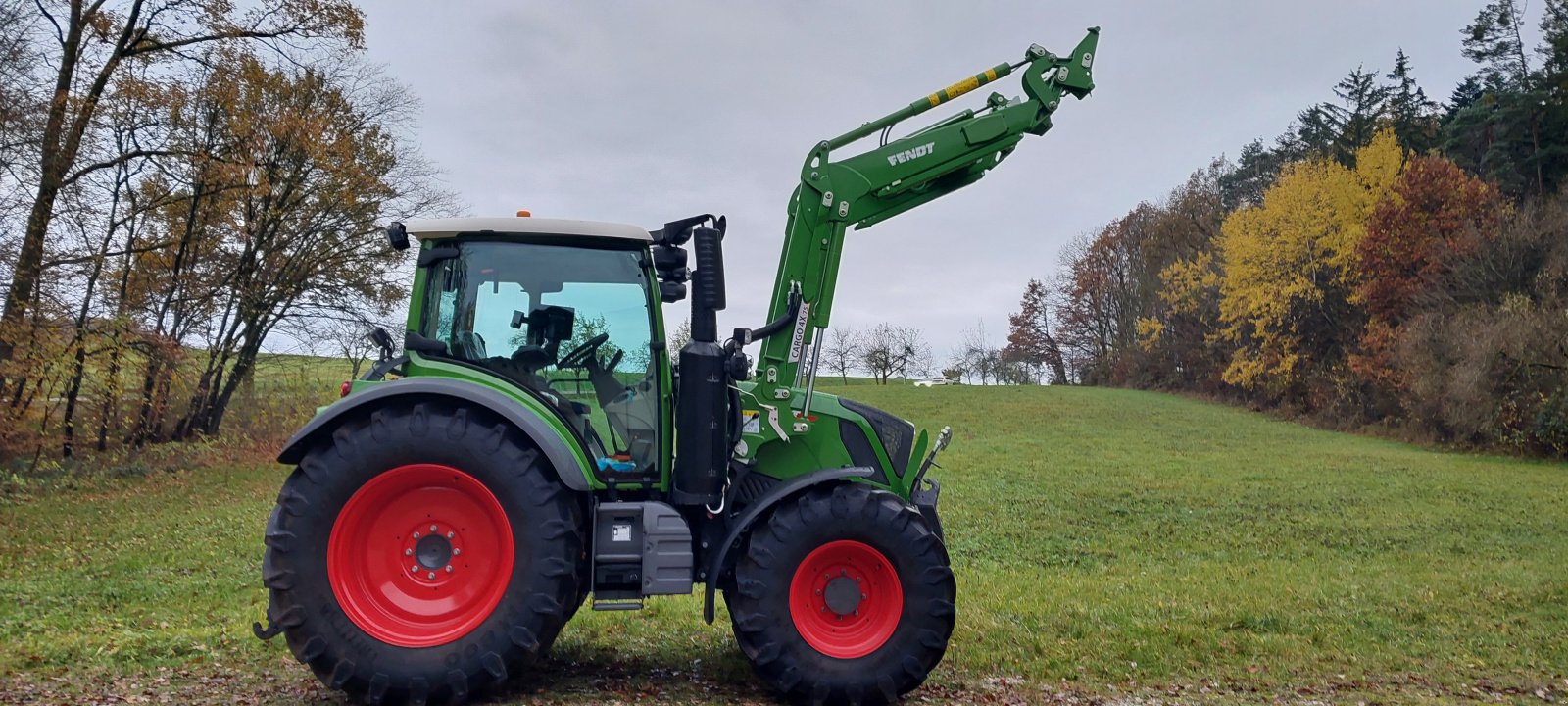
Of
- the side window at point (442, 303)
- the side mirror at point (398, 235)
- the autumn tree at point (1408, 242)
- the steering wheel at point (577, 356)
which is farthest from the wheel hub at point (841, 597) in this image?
the autumn tree at point (1408, 242)

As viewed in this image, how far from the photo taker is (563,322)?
18.3 feet

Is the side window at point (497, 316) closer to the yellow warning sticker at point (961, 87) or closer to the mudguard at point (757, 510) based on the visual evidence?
the mudguard at point (757, 510)

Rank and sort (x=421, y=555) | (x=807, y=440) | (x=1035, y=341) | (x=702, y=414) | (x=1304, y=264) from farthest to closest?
(x=1035, y=341) < (x=1304, y=264) < (x=807, y=440) < (x=702, y=414) < (x=421, y=555)

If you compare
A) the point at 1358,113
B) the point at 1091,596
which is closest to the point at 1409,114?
the point at 1358,113

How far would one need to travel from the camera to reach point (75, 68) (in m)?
18.8

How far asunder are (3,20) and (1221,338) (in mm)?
46844

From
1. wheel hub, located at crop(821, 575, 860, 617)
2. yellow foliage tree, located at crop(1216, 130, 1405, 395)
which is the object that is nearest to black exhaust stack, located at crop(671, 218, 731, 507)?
wheel hub, located at crop(821, 575, 860, 617)

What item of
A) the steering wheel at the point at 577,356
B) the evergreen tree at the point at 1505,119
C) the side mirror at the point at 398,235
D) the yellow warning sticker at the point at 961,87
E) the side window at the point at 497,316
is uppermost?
the evergreen tree at the point at 1505,119

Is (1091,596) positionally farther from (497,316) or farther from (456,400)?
(456,400)

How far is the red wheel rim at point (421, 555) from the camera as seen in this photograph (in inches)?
194

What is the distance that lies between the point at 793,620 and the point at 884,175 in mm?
2562

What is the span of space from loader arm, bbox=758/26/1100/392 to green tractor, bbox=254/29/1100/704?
0.01 meters

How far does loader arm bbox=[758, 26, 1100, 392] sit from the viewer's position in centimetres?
578

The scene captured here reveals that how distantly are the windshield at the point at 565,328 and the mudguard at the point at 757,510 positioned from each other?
1.96 ft
